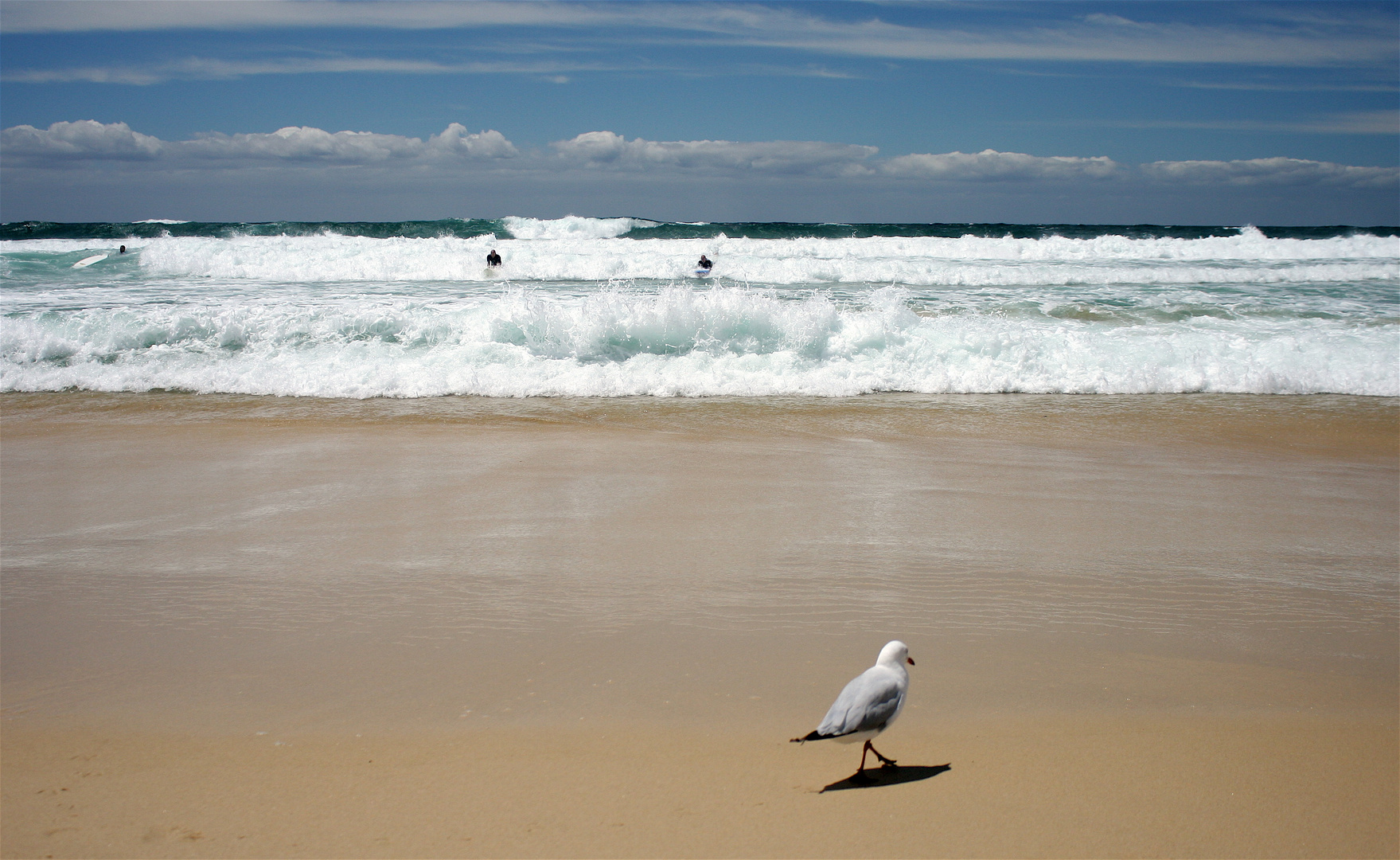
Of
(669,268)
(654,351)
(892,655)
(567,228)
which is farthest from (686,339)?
(567,228)

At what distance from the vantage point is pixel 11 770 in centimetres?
245

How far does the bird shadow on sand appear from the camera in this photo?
2.34 meters

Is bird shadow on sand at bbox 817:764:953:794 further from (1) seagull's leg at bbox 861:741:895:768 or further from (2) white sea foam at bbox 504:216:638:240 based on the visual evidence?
(2) white sea foam at bbox 504:216:638:240

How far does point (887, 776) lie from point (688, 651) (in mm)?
961

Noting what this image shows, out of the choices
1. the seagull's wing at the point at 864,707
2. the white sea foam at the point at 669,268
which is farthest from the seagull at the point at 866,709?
the white sea foam at the point at 669,268

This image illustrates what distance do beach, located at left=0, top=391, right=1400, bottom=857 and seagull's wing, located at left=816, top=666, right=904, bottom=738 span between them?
0.22 metres

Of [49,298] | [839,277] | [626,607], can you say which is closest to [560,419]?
[626,607]

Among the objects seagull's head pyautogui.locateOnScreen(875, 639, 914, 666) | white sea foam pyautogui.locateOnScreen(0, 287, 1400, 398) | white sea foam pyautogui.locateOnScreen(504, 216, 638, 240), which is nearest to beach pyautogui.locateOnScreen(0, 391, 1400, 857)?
seagull's head pyautogui.locateOnScreen(875, 639, 914, 666)

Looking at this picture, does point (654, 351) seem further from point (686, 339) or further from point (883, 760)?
point (883, 760)

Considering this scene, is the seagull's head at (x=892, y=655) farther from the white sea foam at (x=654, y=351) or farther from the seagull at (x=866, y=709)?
the white sea foam at (x=654, y=351)

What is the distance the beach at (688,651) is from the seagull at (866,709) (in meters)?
0.19

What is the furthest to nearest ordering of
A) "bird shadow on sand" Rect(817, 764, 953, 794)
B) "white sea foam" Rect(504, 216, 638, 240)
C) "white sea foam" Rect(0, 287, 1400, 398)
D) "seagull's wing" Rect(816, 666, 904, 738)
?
1. "white sea foam" Rect(504, 216, 638, 240)
2. "white sea foam" Rect(0, 287, 1400, 398)
3. "bird shadow on sand" Rect(817, 764, 953, 794)
4. "seagull's wing" Rect(816, 666, 904, 738)

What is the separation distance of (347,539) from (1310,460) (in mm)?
6615

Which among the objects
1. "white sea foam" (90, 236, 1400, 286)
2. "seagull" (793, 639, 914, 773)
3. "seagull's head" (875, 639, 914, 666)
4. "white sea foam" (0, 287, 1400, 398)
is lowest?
"seagull" (793, 639, 914, 773)
